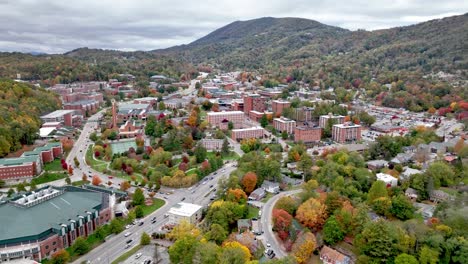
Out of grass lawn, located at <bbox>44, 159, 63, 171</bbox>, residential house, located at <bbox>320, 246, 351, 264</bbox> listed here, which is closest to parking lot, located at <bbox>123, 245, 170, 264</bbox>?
residential house, located at <bbox>320, 246, 351, 264</bbox>

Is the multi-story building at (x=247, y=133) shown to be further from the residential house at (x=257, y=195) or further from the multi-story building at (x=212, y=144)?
the residential house at (x=257, y=195)

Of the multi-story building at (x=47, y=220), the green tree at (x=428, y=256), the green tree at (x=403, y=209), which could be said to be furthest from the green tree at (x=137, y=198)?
the green tree at (x=428, y=256)

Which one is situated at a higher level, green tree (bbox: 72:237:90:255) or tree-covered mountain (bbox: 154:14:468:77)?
tree-covered mountain (bbox: 154:14:468:77)

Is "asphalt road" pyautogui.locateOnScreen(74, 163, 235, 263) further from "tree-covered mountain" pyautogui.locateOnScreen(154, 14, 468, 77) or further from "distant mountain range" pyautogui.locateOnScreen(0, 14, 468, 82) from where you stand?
"tree-covered mountain" pyautogui.locateOnScreen(154, 14, 468, 77)

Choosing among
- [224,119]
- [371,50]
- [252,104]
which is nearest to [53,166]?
[224,119]

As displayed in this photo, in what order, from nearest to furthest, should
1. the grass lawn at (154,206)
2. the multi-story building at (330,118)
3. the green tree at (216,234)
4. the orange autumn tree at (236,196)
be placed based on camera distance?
the green tree at (216,234) < the orange autumn tree at (236,196) < the grass lawn at (154,206) < the multi-story building at (330,118)

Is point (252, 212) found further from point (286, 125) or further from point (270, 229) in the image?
point (286, 125)

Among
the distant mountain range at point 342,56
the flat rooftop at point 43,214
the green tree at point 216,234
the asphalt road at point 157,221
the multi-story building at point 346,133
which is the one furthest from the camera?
the distant mountain range at point 342,56
